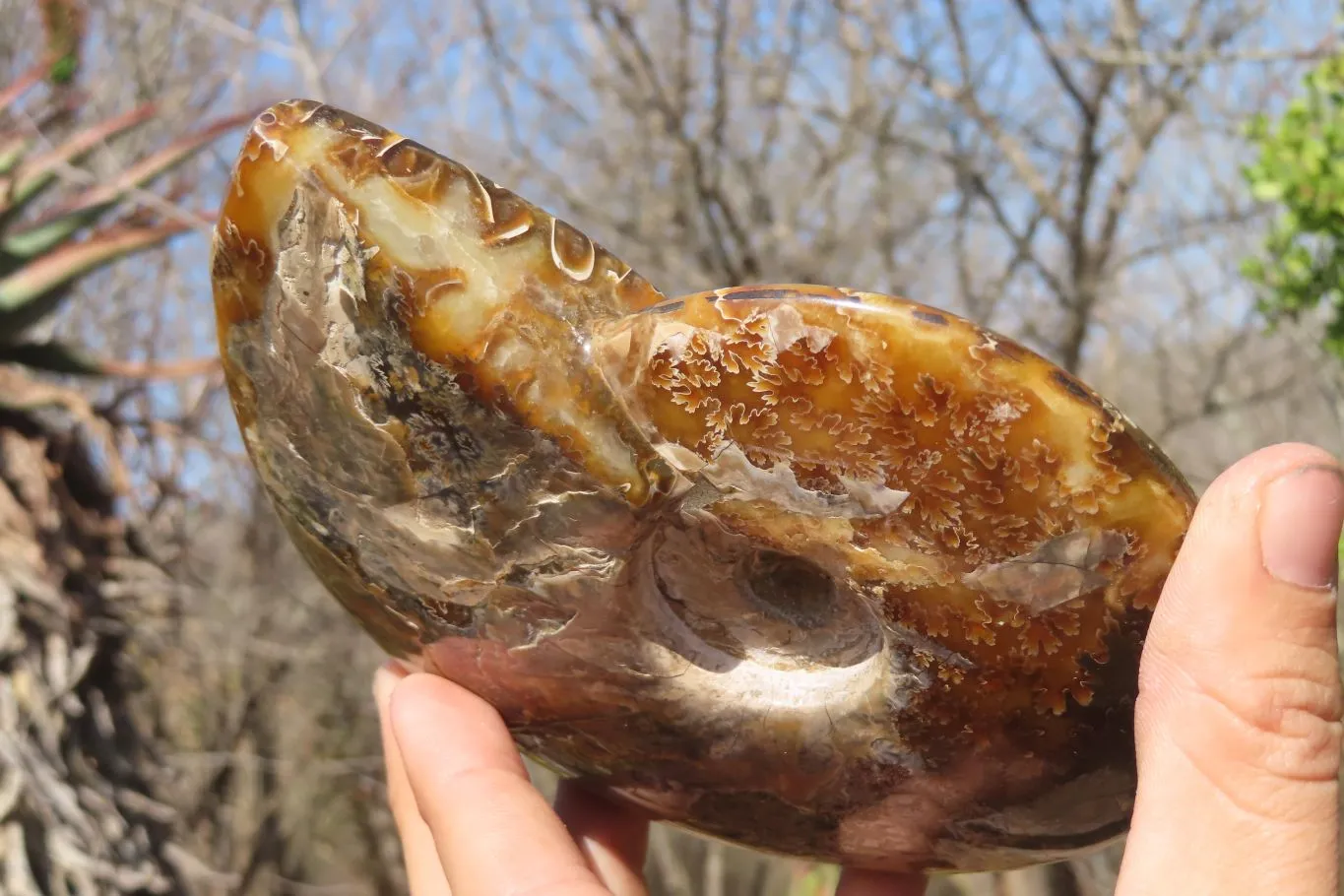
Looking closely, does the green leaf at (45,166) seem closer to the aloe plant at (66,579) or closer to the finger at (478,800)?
the aloe plant at (66,579)

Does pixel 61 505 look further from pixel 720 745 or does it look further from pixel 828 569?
pixel 828 569

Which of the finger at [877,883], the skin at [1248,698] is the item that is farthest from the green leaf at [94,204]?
the skin at [1248,698]

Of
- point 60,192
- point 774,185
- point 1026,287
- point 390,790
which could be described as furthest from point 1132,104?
point 60,192

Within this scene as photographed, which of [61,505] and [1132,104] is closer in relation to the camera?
[61,505]

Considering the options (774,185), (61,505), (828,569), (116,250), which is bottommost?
(828,569)

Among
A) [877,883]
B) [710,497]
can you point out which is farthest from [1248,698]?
[877,883]

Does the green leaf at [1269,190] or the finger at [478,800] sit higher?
the green leaf at [1269,190]

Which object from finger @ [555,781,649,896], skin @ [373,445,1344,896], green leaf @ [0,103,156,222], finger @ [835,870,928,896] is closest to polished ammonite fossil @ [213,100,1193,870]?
skin @ [373,445,1344,896]

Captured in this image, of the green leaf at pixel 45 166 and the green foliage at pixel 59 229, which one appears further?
the green leaf at pixel 45 166

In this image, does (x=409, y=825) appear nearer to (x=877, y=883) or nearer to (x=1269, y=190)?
(x=877, y=883)
